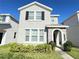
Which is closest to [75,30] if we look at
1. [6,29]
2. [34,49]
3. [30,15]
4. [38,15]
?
[38,15]

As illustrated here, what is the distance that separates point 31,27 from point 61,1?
33.9 ft

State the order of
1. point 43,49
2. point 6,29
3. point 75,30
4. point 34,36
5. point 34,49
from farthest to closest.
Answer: point 75,30, point 6,29, point 34,36, point 34,49, point 43,49

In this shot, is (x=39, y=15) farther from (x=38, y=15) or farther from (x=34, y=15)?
(x=34, y=15)

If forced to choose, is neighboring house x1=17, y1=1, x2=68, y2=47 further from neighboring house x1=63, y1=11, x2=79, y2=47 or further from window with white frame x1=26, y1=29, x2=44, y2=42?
neighboring house x1=63, y1=11, x2=79, y2=47

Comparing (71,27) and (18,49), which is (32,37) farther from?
(71,27)

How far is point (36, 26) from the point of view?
71.0ft

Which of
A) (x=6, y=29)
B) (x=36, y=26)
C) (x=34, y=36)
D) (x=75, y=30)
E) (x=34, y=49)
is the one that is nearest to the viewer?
(x=34, y=49)

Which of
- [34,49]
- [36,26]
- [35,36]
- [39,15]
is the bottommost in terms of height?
[34,49]

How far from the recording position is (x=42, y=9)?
22.5 meters

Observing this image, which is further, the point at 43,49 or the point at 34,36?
the point at 34,36

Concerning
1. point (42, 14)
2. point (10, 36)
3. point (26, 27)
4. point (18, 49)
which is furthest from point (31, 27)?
point (10, 36)

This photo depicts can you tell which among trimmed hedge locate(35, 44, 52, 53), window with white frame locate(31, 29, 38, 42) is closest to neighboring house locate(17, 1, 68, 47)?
window with white frame locate(31, 29, 38, 42)

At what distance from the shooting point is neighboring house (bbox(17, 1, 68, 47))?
2103 centimetres

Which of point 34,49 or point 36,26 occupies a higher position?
point 36,26
